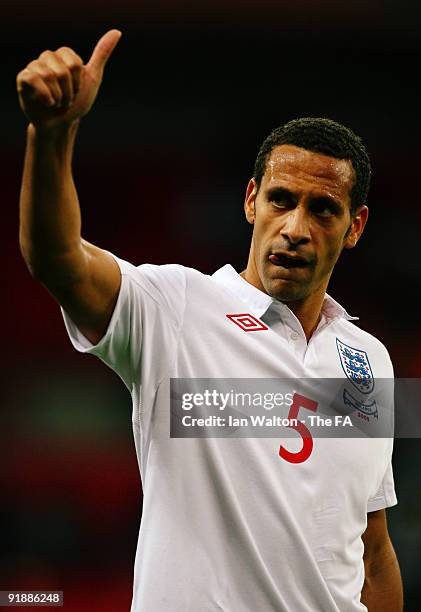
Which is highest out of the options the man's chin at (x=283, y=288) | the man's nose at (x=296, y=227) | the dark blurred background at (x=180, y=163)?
the dark blurred background at (x=180, y=163)

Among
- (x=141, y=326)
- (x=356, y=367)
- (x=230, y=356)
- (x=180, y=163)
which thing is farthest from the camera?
(x=180, y=163)

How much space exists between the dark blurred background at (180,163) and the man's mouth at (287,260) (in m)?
2.25

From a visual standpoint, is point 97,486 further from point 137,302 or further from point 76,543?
point 137,302

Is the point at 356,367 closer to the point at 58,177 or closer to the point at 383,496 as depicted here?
the point at 383,496

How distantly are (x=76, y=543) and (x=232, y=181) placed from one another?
186 cm

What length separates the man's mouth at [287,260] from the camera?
1.89m

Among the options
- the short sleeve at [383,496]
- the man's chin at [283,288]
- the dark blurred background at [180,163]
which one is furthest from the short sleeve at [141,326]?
the dark blurred background at [180,163]

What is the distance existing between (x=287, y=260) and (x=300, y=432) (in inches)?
14.9

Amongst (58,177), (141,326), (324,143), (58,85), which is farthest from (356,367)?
(58,85)

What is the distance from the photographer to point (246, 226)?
14.2 feet

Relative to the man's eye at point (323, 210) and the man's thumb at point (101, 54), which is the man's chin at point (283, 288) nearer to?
the man's eye at point (323, 210)

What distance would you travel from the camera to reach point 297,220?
1900 millimetres

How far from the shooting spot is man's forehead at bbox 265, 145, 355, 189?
6.31ft

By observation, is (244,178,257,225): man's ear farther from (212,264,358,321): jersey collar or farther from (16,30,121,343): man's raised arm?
(16,30,121,343): man's raised arm
